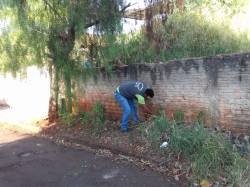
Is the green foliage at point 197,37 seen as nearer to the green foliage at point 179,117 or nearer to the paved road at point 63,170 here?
the green foliage at point 179,117

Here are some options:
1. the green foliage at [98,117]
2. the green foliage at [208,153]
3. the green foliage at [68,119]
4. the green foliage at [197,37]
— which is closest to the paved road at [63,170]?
the green foliage at [208,153]

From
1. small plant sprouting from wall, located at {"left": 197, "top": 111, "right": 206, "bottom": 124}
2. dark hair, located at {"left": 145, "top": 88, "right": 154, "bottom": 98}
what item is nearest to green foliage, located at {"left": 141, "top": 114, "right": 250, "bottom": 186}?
small plant sprouting from wall, located at {"left": 197, "top": 111, "right": 206, "bottom": 124}

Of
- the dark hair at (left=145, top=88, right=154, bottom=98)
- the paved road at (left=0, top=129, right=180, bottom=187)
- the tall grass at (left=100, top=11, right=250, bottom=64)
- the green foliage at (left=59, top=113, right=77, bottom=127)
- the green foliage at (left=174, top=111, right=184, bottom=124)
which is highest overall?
the tall grass at (left=100, top=11, right=250, bottom=64)

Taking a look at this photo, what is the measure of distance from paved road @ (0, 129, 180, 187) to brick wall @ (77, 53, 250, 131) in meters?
2.02

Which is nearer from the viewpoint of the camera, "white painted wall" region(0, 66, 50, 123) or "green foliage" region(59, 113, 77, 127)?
"green foliage" region(59, 113, 77, 127)

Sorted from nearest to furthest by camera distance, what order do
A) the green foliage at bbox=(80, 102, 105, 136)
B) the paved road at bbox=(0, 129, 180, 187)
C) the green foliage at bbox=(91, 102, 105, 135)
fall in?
the paved road at bbox=(0, 129, 180, 187) → the green foliage at bbox=(91, 102, 105, 135) → the green foliage at bbox=(80, 102, 105, 136)

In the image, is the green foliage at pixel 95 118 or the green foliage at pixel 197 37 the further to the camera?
the green foliage at pixel 95 118

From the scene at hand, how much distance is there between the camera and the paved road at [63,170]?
6.18m

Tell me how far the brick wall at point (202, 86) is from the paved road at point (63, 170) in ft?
6.62

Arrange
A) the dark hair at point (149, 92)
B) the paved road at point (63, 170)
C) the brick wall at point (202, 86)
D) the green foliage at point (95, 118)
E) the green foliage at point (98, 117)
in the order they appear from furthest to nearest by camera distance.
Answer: the green foliage at point (95, 118) < the green foliage at point (98, 117) < the dark hair at point (149, 92) < the brick wall at point (202, 86) < the paved road at point (63, 170)

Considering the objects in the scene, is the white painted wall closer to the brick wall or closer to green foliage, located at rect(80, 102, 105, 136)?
green foliage, located at rect(80, 102, 105, 136)

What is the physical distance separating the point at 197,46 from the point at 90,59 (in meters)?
2.81

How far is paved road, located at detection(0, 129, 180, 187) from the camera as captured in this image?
6.18 meters

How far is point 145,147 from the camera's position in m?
7.65
